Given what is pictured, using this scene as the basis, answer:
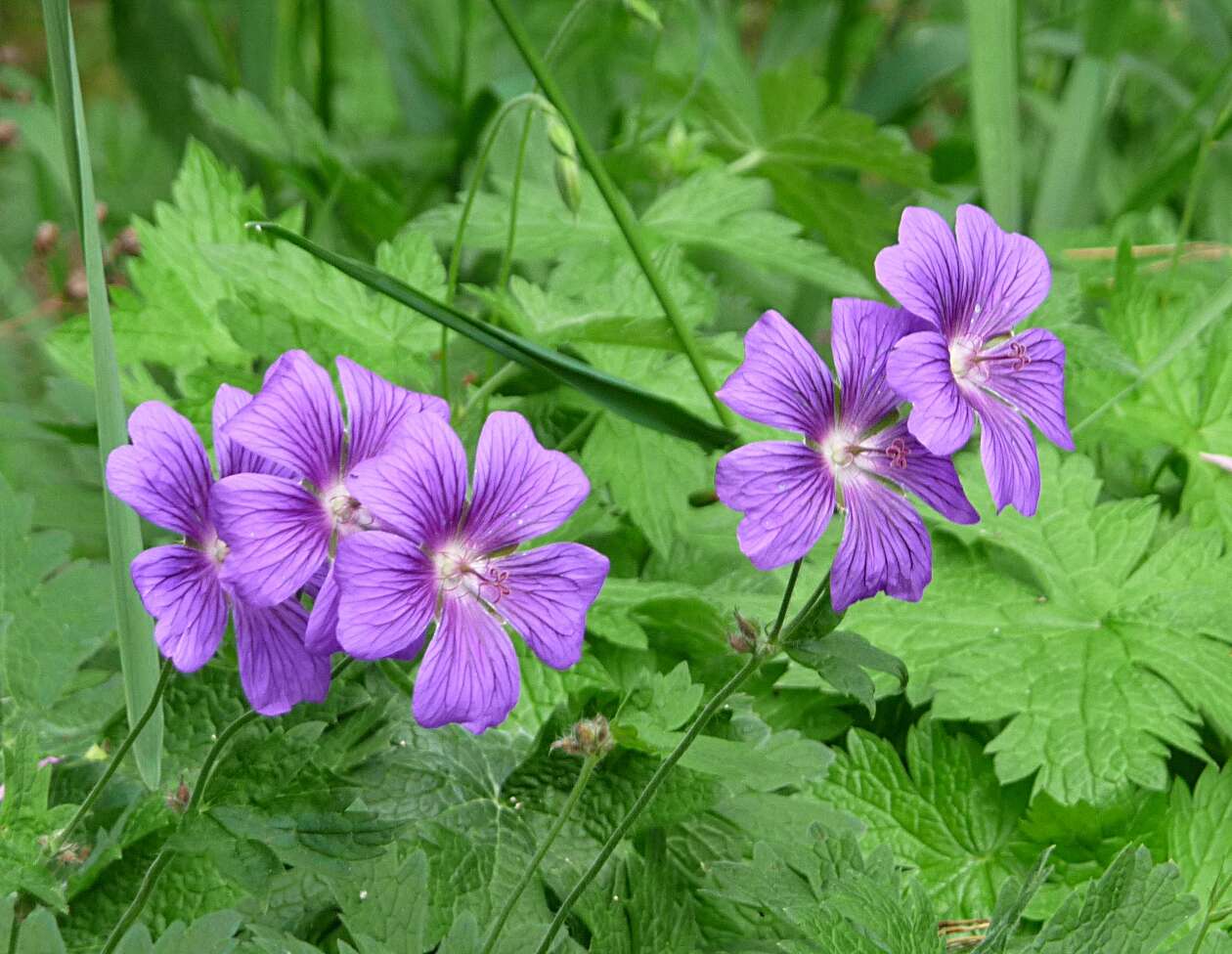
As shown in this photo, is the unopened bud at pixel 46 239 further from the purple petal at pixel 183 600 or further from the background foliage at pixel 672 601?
the purple petal at pixel 183 600

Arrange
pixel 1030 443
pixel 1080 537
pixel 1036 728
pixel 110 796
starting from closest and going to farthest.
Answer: pixel 1030 443, pixel 110 796, pixel 1036 728, pixel 1080 537

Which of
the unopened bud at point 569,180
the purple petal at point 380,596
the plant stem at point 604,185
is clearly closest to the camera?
the purple petal at point 380,596

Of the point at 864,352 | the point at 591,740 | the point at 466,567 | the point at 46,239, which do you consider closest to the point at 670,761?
the point at 591,740

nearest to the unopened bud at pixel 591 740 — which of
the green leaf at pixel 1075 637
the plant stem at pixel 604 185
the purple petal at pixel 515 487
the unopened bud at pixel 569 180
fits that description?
the purple petal at pixel 515 487

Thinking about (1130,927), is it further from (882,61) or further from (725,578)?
(882,61)

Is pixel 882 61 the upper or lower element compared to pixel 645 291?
upper

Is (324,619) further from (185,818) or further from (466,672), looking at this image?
(185,818)

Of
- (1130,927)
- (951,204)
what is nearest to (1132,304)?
(951,204)
